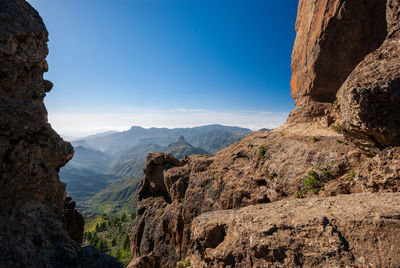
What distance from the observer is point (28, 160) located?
15.6 metres

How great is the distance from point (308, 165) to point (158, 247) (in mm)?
28462

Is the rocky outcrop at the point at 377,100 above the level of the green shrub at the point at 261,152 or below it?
above

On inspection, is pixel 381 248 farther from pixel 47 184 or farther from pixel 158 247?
pixel 158 247

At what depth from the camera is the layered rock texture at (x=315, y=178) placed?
1030cm

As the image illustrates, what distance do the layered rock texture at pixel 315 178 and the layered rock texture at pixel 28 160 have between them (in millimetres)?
10353

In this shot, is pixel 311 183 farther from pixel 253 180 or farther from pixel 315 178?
pixel 253 180

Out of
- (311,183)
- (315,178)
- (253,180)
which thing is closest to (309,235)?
(311,183)

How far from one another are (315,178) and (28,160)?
87.9 ft

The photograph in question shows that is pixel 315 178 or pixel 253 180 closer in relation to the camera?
pixel 315 178

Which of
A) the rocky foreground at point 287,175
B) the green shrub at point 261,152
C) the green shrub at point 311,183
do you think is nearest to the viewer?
the rocky foreground at point 287,175

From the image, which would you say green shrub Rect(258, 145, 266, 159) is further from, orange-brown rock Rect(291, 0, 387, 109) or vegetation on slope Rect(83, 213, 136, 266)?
vegetation on slope Rect(83, 213, 136, 266)

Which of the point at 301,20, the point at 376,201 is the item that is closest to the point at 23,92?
the point at 376,201

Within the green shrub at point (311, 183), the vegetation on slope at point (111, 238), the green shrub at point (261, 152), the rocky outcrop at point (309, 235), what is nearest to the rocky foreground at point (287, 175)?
the rocky outcrop at point (309, 235)

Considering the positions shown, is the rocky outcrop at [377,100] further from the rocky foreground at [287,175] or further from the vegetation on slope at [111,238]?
the vegetation on slope at [111,238]
